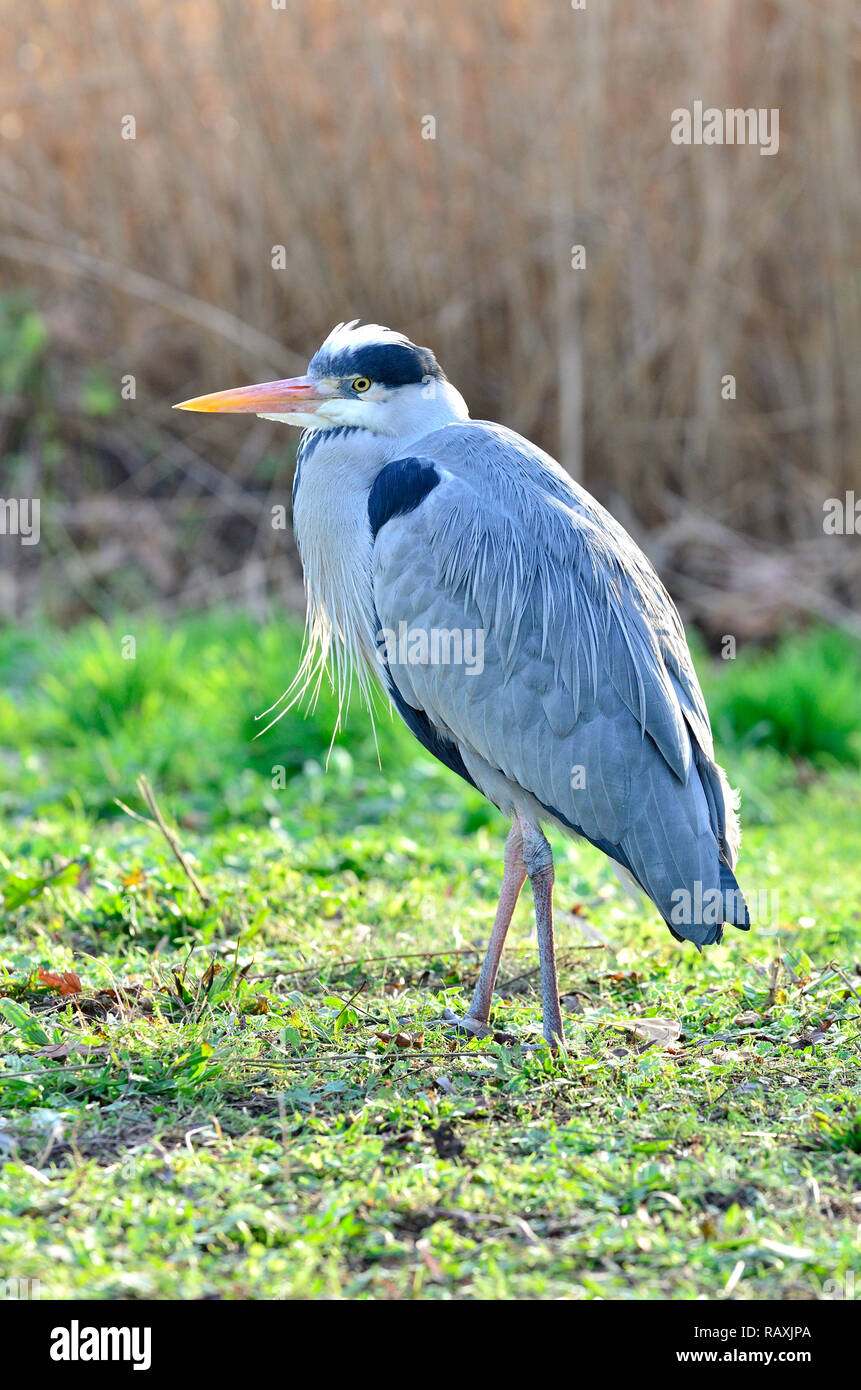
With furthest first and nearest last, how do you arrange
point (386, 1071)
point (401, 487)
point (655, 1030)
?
point (401, 487)
point (655, 1030)
point (386, 1071)

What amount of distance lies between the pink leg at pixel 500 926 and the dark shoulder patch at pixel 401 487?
94 centimetres

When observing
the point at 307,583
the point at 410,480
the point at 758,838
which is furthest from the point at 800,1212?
the point at 758,838

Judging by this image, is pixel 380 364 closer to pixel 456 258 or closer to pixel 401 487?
pixel 401 487

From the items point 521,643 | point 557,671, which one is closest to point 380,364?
point 521,643

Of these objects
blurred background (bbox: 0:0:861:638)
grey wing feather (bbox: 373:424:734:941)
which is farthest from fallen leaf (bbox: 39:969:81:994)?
blurred background (bbox: 0:0:861:638)

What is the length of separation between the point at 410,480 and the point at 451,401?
1.53 ft

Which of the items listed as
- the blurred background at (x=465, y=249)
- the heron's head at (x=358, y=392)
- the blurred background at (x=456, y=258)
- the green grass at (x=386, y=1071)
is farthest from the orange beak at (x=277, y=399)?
the blurred background at (x=465, y=249)

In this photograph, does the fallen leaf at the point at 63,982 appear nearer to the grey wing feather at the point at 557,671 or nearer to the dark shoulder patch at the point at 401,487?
the grey wing feather at the point at 557,671

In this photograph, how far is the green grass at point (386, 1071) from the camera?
2.78 meters

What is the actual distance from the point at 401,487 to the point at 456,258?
5.37 metres

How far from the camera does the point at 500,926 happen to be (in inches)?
157

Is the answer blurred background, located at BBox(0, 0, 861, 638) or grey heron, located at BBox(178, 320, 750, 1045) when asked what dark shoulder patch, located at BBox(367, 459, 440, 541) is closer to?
grey heron, located at BBox(178, 320, 750, 1045)

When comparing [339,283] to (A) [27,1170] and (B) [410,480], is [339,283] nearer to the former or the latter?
(B) [410,480]

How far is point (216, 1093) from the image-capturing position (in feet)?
11.1
